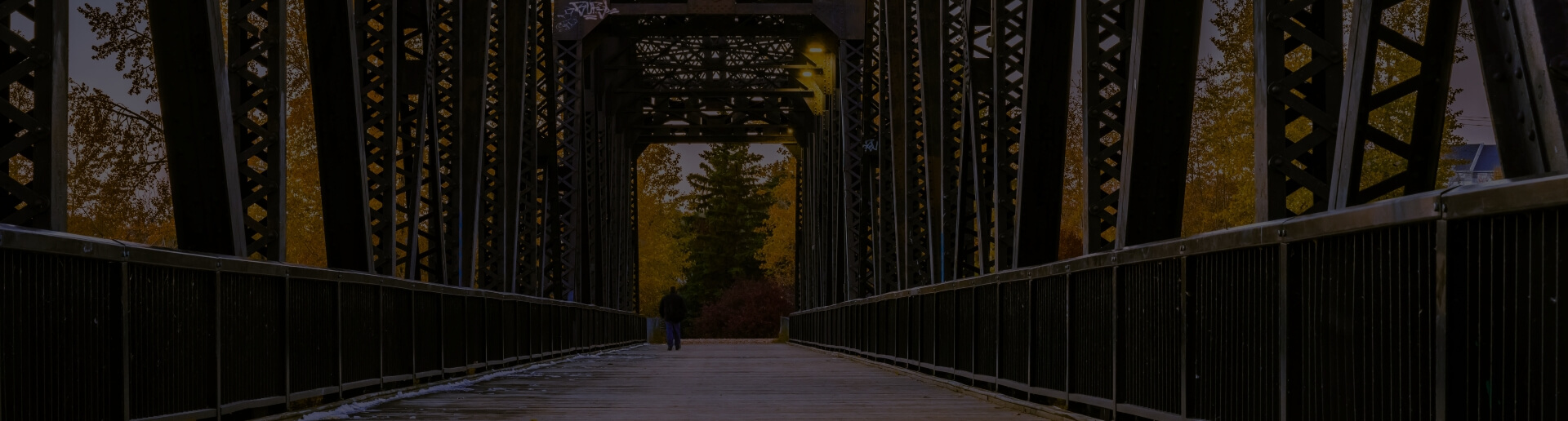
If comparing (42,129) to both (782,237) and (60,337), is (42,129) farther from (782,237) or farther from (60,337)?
(782,237)

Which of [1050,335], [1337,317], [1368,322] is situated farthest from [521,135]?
[1368,322]

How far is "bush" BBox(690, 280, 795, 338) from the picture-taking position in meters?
74.2

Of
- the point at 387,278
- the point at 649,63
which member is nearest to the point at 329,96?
the point at 387,278

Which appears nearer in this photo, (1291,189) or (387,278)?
(1291,189)

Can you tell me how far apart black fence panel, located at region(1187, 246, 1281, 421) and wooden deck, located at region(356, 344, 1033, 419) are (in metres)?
2.80

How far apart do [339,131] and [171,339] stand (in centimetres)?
489

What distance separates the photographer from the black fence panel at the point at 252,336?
24.4ft

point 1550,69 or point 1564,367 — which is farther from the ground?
point 1550,69

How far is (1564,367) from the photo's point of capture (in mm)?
3492

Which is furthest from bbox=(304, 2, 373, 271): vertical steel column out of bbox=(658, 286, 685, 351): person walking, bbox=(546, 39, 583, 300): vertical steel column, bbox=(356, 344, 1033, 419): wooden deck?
bbox=(658, 286, 685, 351): person walking

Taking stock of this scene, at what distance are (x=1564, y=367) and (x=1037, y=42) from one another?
8.06 meters

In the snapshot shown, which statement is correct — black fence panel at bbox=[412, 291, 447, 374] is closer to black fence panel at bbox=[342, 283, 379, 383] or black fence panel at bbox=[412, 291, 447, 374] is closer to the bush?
black fence panel at bbox=[342, 283, 379, 383]

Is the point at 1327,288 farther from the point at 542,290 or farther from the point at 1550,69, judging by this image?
the point at 542,290

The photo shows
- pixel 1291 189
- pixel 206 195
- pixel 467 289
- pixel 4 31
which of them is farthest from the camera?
pixel 467 289
